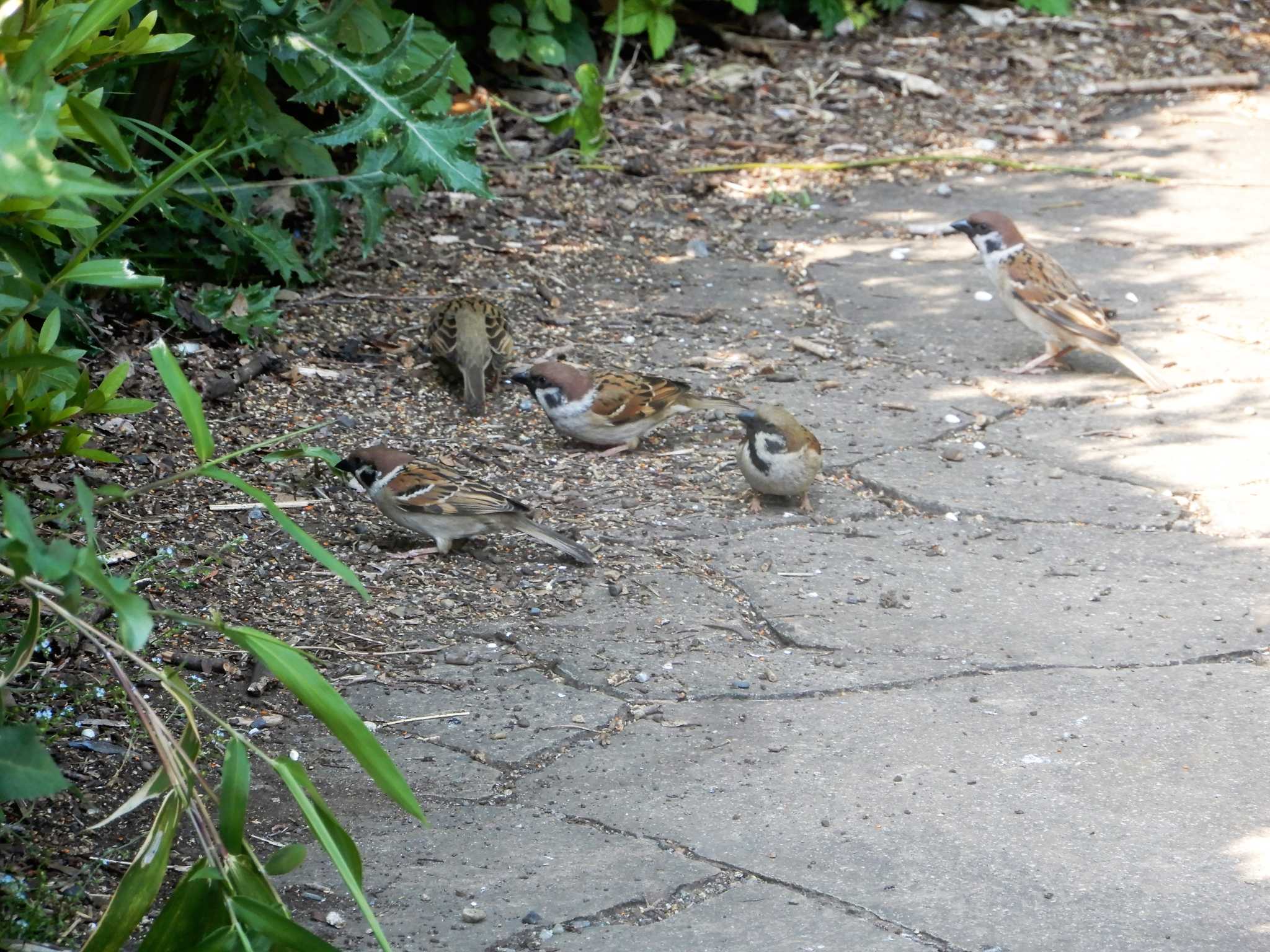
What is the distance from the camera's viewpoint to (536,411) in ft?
20.8

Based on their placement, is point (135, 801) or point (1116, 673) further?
point (1116, 673)

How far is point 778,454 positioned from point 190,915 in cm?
320

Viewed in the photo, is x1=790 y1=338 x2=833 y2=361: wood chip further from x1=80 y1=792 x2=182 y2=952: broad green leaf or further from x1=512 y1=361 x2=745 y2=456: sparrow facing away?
x1=80 y1=792 x2=182 y2=952: broad green leaf

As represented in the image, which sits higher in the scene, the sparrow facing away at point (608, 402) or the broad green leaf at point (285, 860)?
the broad green leaf at point (285, 860)

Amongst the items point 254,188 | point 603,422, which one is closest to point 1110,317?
point 603,422

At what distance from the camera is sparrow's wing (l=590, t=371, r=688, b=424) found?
5656mm

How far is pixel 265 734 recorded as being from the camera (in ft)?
12.5

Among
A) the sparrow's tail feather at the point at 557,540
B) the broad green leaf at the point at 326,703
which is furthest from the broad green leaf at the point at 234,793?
the sparrow's tail feather at the point at 557,540

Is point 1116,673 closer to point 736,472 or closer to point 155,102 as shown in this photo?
point 736,472

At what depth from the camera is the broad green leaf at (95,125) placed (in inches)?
95.0

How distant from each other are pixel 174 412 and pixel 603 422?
1.64m

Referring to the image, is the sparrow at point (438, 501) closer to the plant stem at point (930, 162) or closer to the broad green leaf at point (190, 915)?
the broad green leaf at point (190, 915)

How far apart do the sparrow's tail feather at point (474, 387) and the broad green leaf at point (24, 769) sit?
12.0ft

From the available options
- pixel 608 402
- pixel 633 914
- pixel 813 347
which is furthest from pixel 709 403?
pixel 633 914
